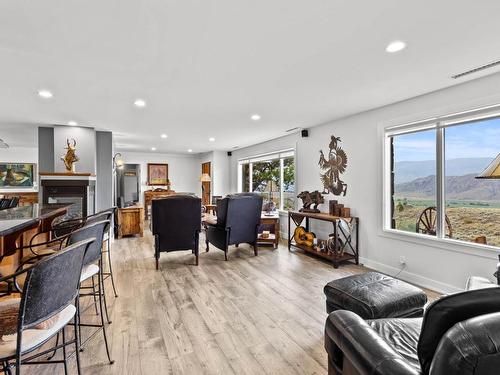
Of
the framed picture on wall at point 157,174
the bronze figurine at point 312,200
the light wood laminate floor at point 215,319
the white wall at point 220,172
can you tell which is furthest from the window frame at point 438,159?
the framed picture on wall at point 157,174

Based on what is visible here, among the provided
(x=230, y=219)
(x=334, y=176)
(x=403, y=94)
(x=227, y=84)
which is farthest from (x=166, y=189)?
(x=403, y=94)

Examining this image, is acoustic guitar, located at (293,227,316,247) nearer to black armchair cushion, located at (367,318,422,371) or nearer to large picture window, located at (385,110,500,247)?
large picture window, located at (385,110,500,247)

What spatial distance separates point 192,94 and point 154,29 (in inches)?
55.8

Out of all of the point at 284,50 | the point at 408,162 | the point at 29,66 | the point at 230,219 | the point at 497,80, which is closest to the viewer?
the point at 284,50

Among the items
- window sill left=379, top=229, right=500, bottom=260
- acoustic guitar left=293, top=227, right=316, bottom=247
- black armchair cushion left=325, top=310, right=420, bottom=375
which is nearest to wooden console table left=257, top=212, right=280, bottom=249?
acoustic guitar left=293, top=227, right=316, bottom=247

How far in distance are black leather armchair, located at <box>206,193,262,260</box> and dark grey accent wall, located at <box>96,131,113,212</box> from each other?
244 cm

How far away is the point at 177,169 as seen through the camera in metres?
10.1

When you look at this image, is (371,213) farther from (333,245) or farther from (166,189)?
(166,189)

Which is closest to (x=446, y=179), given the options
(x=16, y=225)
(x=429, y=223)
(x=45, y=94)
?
(x=429, y=223)

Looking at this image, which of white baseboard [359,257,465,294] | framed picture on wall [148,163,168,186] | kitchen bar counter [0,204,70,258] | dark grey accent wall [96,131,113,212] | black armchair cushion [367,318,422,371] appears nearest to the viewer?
black armchair cushion [367,318,422,371]

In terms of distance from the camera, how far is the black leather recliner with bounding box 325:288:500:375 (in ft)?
2.49

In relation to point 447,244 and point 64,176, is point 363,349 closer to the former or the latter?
point 447,244

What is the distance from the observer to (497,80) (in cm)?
269

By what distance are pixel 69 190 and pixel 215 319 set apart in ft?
12.4
